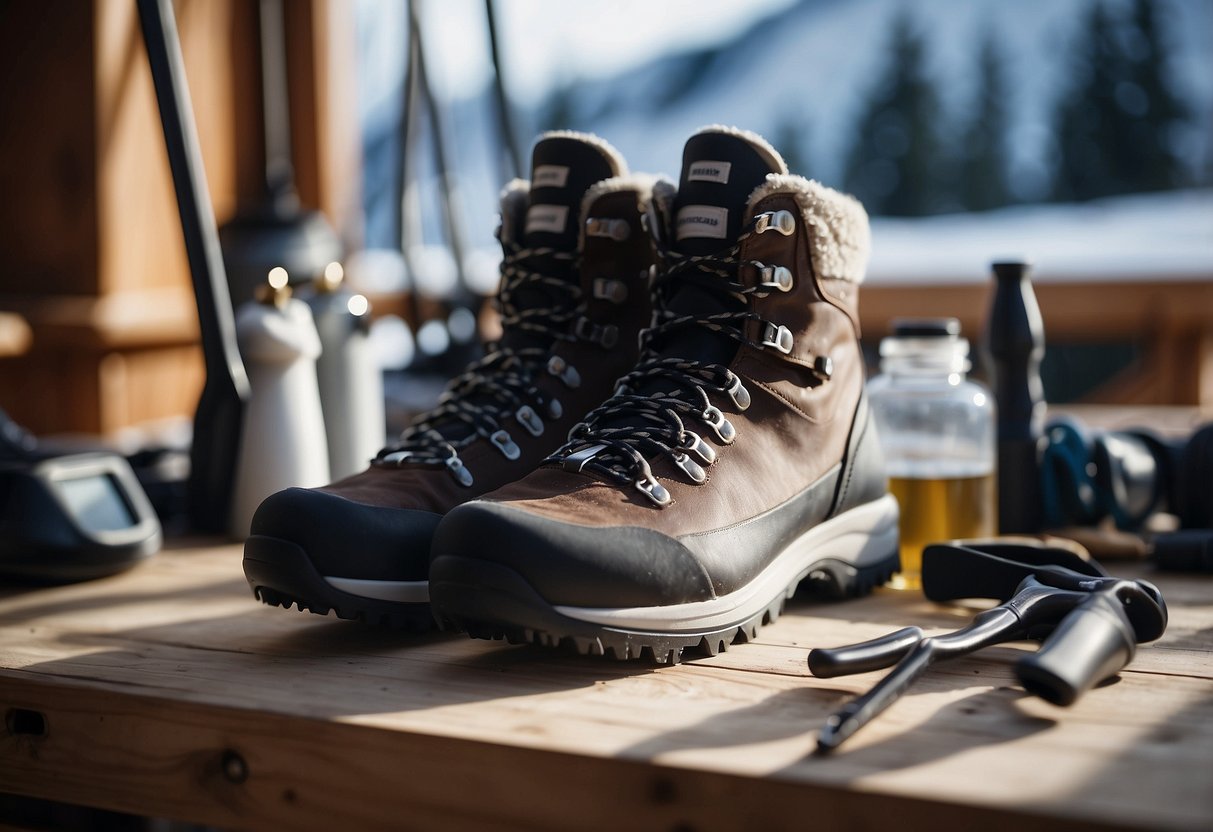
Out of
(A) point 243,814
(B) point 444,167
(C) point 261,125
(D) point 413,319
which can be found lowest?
(A) point 243,814

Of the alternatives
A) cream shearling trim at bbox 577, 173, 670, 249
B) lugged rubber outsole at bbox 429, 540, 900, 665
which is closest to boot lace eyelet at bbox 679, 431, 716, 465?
lugged rubber outsole at bbox 429, 540, 900, 665

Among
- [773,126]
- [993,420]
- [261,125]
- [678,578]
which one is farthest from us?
[773,126]

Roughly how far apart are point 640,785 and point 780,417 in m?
0.34

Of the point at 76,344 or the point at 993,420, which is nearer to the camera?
the point at 993,420

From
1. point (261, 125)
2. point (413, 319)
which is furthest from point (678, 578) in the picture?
point (261, 125)

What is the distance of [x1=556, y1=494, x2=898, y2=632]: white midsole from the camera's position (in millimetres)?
670

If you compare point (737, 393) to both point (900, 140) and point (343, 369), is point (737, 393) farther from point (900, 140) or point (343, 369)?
point (900, 140)

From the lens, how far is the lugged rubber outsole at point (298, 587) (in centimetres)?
71

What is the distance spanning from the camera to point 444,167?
2.04 m

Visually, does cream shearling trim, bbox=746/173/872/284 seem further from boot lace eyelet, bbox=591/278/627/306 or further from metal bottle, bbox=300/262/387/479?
metal bottle, bbox=300/262/387/479

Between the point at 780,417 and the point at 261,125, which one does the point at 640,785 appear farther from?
the point at 261,125

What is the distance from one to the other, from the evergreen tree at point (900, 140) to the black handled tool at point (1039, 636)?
252cm

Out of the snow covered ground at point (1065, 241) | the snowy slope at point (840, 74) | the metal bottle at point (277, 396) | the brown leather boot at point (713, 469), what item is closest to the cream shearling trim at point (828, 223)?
the brown leather boot at point (713, 469)

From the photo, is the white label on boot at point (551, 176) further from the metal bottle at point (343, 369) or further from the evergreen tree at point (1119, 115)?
the evergreen tree at point (1119, 115)
